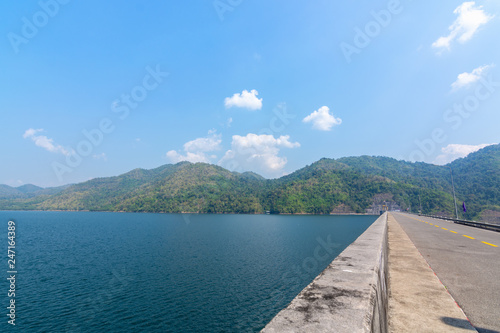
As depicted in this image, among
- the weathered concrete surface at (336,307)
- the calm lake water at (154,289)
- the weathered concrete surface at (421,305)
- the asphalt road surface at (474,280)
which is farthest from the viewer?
the calm lake water at (154,289)

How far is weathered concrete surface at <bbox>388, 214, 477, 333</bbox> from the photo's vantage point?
13.1 feet

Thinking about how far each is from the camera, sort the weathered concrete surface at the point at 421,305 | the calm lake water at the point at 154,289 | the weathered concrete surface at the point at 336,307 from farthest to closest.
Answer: the calm lake water at the point at 154,289 < the weathered concrete surface at the point at 421,305 < the weathered concrete surface at the point at 336,307

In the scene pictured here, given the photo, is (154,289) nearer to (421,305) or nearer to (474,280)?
(421,305)

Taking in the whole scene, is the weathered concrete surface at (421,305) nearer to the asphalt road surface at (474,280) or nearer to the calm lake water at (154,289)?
the asphalt road surface at (474,280)

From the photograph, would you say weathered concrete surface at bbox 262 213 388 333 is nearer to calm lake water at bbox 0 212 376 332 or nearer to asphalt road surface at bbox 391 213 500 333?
asphalt road surface at bbox 391 213 500 333

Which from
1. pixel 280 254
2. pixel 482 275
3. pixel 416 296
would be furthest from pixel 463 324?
pixel 280 254

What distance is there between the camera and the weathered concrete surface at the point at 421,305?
13.1ft

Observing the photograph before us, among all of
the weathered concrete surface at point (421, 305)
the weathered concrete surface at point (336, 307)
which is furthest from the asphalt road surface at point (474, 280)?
the weathered concrete surface at point (336, 307)

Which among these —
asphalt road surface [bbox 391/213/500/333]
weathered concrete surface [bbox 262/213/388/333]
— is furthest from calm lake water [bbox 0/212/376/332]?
weathered concrete surface [bbox 262/213/388/333]

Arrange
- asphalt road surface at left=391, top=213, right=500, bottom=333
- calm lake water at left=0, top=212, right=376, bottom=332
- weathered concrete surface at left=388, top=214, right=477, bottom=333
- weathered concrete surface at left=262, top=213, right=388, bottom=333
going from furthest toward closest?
calm lake water at left=0, top=212, right=376, bottom=332
asphalt road surface at left=391, top=213, right=500, bottom=333
weathered concrete surface at left=388, top=214, right=477, bottom=333
weathered concrete surface at left=262, top=213, right=388, bottom=333

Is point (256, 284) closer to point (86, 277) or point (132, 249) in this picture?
point (86, 277)

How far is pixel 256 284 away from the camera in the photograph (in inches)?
920

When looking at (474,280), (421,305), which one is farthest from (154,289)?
(474,280)

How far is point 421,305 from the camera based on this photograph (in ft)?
16.2
